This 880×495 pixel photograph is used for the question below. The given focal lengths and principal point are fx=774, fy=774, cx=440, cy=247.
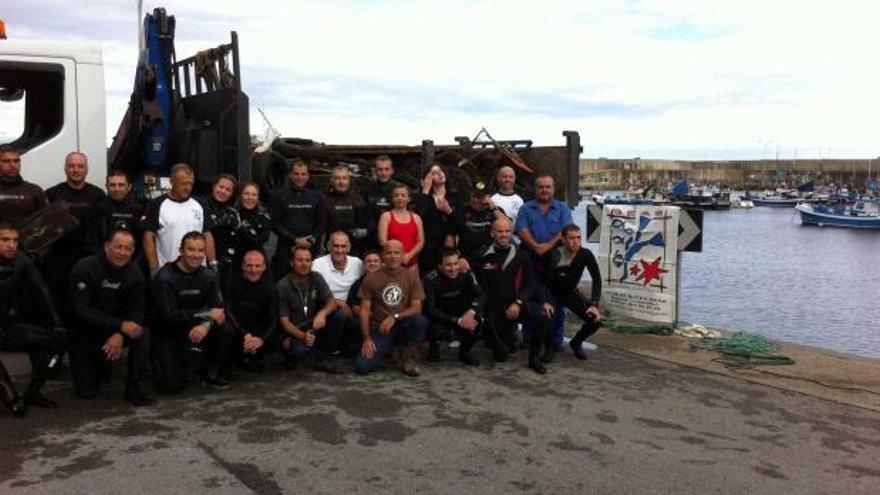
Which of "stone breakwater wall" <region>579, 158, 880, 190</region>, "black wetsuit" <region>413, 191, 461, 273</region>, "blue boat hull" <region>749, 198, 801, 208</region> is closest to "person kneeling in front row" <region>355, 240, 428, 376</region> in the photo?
"black wetsuit" <region>413, 191, 461, 273</region>

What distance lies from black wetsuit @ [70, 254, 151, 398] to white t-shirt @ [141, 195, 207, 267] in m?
0.49

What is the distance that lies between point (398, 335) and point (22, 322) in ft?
9.65

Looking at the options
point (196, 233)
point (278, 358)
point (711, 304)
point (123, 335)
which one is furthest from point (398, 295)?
point (711, 304)

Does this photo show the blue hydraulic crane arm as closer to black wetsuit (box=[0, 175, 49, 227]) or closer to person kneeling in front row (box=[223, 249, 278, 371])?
black wetsuit (box=[0, 175, 49, 227])

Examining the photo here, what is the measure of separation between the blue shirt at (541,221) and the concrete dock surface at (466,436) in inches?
59.6

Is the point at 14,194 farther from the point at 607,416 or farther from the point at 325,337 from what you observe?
the point at 607,416

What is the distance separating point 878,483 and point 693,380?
2.31m

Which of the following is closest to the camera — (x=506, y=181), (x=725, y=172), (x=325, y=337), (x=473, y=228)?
(x=325, y=337)

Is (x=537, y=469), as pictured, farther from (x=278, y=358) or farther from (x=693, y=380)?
(x=278, y=358)

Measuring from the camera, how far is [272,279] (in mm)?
6648

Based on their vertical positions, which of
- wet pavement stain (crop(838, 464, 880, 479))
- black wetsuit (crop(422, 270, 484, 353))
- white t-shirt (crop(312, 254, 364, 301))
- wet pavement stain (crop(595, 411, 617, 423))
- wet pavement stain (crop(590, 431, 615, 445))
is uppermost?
white t-shirt (crop(312, 254, 364, 301))

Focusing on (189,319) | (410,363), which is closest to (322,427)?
(189,319)

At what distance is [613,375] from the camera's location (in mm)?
6828

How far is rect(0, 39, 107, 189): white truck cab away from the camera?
6465mm
